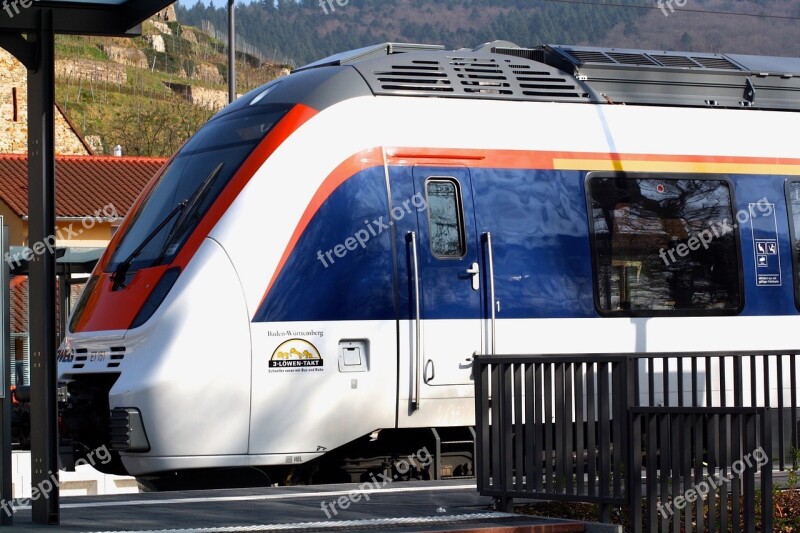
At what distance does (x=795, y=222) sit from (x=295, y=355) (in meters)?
5.11

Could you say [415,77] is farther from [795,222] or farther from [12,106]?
[12,106]

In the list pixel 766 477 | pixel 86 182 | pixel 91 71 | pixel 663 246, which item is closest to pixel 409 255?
pixel 663 246

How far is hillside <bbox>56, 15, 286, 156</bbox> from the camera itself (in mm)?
72125

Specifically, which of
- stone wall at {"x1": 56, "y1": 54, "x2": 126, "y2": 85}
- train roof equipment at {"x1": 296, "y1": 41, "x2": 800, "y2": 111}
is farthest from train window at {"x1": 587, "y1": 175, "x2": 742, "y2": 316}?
stone wall at {"x1": 56, "y1": 54, "x2": 126, "y2": 85}

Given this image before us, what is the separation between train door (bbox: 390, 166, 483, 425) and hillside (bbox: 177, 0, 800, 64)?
107 metres

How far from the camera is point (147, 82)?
4889 inches

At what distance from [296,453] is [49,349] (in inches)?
113

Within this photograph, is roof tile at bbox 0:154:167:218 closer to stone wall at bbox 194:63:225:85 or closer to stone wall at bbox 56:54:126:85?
stone wall at bbox 56:54:126:85

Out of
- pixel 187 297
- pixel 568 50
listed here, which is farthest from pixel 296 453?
pixel 568 50

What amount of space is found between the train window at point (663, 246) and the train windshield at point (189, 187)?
300cm

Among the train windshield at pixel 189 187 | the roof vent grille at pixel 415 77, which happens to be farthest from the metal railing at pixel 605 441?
the roof vent grille at pixel 415 77

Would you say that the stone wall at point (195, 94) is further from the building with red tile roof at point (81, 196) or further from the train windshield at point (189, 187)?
the train windshield at point (189, 187)

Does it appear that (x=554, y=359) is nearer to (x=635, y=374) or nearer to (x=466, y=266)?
(x=635, y=374)

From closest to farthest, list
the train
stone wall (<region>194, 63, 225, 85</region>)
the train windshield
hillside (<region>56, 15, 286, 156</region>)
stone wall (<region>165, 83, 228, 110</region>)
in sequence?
the train < the train windshield < hillside (<region>56, 15, 286, 156</region>) < stone wall (<region>165, 83, 228, 110</region>) < stone wall (<region>194, 63, 225, 85</region>)
